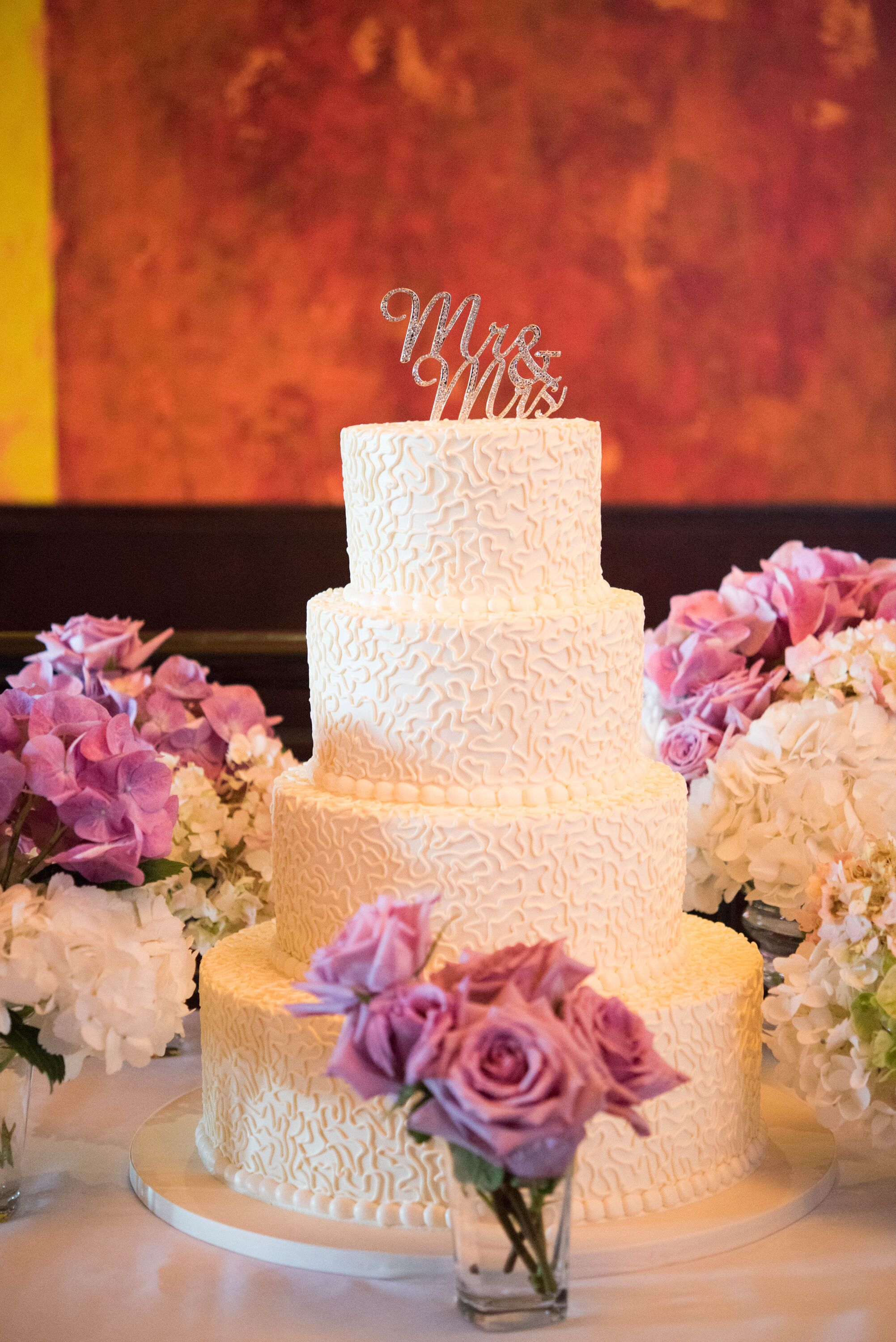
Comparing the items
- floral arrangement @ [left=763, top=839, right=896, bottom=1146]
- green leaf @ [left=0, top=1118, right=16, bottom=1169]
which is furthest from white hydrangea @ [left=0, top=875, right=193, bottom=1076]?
floral arrangement @ [left=763, top=839, right=896, bottom=1146]

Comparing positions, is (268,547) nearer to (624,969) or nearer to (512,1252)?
(624,969)

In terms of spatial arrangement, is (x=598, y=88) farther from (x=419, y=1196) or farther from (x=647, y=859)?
(x=419, y=1196)

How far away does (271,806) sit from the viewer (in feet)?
7.91

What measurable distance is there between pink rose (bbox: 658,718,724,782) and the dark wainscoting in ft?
7.29

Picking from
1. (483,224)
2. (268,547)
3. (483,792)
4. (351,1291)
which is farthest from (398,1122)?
(483,224)

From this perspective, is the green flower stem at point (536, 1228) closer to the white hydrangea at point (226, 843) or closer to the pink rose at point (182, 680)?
the white hydrangea at point (226, 843)

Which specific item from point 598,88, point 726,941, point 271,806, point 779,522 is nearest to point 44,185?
point 598,88

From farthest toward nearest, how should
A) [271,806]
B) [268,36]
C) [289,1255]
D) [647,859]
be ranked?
1. [268,36]
2. [271,806]
3. [647,859]
4. [289,1255]

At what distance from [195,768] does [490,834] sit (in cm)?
84

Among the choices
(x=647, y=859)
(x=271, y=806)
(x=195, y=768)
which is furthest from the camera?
(x=195, y=768)

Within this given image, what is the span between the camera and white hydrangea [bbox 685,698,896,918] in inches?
98.8

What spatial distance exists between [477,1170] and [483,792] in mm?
618

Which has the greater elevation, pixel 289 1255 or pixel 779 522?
pixel 779 522

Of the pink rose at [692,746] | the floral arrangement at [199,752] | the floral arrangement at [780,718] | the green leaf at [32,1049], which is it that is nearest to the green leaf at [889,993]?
the floral arrangement at [780,718]
